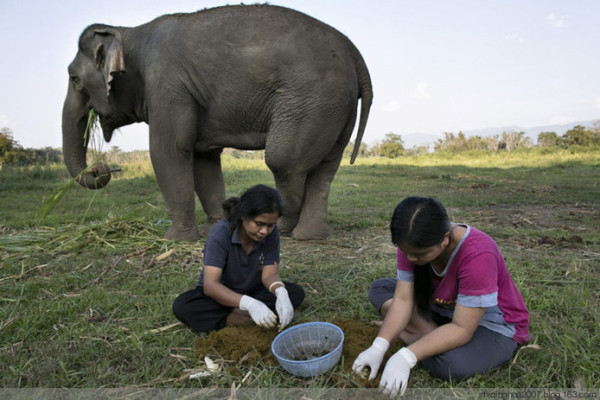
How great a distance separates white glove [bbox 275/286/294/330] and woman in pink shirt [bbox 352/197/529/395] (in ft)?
1.94

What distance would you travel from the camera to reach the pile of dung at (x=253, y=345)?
2.21 m

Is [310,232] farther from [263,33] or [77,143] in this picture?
[77,143]

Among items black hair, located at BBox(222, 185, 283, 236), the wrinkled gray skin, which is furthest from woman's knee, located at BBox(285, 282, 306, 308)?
the wrinkled gray skin

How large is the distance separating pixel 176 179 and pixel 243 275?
2237mm

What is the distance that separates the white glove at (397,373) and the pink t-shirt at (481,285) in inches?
14.3

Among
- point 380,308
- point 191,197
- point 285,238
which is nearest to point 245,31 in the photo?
point 191,197

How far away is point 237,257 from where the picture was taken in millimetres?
2754

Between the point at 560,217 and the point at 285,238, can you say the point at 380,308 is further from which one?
→ the point at 560,217

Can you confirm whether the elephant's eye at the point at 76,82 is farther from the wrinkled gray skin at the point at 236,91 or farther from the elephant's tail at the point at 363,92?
the elephant's tail at the point at 363,92

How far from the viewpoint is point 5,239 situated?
477 cm

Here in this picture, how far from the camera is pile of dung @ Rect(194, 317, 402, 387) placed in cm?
221

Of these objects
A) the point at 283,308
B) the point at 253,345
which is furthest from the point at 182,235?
the point at 253,345

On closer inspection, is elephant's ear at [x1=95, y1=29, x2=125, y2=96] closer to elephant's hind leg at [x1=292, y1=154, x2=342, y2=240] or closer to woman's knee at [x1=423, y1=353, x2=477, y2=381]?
elephant's hind leg at [x1=292, y1=154, x2=342, y2=240]

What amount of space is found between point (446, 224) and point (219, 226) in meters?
1.46
